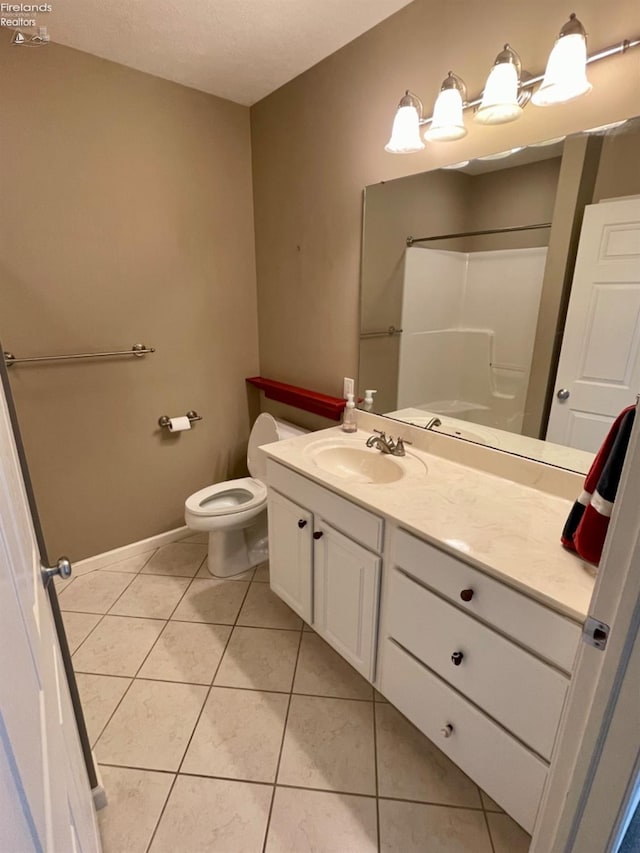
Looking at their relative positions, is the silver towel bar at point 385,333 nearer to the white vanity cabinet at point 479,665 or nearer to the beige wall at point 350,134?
the beige wall at point 350,134

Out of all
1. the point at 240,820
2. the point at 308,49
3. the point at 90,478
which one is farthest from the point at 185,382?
the point at 240,820

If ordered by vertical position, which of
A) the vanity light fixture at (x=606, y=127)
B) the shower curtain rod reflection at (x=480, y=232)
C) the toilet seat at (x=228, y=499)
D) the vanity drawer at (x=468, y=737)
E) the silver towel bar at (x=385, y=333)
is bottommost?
the vanity drawer at (x=468, y=737)

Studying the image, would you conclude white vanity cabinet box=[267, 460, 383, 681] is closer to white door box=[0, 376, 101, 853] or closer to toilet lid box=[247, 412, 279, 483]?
toilet lid box=[247, 412, 279, 483]

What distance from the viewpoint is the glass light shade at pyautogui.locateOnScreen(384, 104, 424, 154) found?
4.79 feet

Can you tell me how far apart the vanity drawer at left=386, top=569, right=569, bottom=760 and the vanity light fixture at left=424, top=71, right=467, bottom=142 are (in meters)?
1.43

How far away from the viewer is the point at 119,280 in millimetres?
2064

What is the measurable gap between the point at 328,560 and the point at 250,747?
65 centimetres

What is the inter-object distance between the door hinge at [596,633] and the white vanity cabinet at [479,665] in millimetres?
202

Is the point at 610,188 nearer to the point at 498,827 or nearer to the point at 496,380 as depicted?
the point at 496,380

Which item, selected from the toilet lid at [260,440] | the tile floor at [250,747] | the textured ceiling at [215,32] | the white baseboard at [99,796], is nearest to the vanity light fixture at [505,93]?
the textured ceiling at [215,32]

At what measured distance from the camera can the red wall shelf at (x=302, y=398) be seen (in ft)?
6.82

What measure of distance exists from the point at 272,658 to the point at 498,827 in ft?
2.97

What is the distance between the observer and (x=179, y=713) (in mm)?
1509

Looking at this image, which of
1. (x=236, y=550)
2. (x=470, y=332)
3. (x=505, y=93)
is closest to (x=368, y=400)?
(x=470, y=332)
